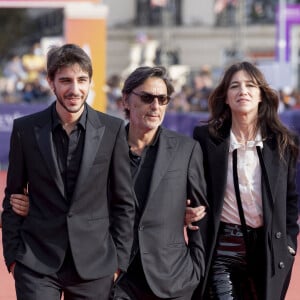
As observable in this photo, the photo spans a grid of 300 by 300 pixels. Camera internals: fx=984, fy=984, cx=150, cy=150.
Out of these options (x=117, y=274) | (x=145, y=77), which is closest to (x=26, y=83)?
(x=145, y=77)

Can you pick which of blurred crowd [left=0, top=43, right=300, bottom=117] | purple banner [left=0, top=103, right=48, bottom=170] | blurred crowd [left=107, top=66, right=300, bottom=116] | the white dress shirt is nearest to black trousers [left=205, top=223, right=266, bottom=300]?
the white dress shirt

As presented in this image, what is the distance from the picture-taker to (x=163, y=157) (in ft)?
15.7

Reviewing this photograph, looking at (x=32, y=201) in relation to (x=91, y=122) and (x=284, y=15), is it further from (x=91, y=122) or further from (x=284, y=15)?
(x=284, y=15)

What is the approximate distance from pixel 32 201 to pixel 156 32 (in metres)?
47.3

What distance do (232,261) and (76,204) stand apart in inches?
42.3

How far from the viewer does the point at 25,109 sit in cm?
1962

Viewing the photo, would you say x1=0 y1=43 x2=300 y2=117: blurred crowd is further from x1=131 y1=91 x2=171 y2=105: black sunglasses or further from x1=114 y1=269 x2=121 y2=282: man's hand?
x1=114 y1=269 x2=121 y2=282: man's hand

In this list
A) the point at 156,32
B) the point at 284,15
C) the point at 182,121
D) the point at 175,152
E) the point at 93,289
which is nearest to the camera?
the point at 93,289

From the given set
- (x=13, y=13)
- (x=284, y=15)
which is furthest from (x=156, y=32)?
(x=284, y=15)

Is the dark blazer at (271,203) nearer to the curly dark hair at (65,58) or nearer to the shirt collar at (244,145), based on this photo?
the shirt collar at (244,145)

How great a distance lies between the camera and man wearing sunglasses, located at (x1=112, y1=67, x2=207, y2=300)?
4707 millimetres

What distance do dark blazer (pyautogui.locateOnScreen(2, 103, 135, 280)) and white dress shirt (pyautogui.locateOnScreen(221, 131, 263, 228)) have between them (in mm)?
705

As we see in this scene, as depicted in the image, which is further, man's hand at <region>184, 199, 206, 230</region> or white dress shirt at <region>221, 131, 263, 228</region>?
white dress shirt at <region>221, 131, 263, 228</region>

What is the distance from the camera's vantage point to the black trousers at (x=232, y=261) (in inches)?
201
